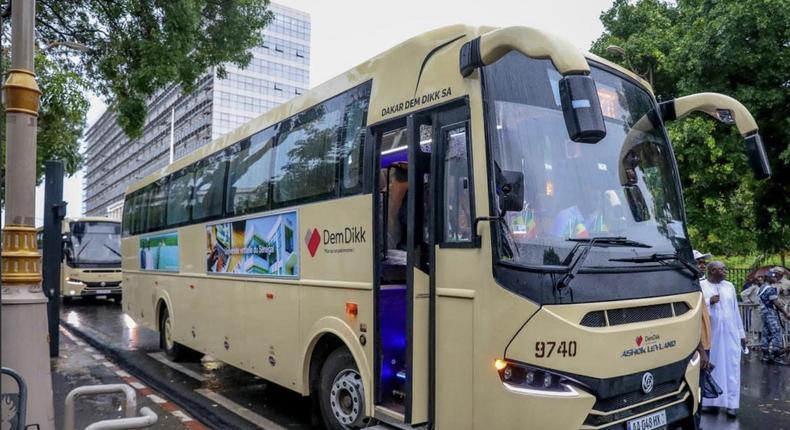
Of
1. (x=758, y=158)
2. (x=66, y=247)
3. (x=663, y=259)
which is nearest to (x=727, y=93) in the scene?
(x=758, y=158)

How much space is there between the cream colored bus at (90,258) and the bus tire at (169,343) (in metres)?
12.0

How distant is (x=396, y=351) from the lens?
5.27 m

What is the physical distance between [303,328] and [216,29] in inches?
384

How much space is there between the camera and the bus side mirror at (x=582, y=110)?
333cm

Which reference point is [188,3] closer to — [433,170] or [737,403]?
[433,170]

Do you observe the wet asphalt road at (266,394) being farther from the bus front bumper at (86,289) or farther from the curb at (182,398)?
the bus front bumper at (86,289)

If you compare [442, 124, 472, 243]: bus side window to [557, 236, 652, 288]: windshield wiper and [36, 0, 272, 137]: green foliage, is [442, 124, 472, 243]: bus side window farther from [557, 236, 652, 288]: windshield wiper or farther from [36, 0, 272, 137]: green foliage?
[36, 0, 272, 137]: green foliage

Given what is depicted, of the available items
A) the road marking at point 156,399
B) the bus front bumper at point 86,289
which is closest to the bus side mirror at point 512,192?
the road marking at point 156,399

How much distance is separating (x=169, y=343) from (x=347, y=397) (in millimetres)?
6592

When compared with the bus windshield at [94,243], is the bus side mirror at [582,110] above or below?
above

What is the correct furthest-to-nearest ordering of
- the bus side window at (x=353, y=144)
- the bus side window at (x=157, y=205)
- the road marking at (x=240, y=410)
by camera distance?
the bus side window at (x=157, y=205), the road marking at (x=240, y=410), the bus side window at (x=353, y=144)

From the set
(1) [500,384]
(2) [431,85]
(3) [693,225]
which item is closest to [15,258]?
(2) [431,85]

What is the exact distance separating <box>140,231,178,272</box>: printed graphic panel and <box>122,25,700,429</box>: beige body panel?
273 centimetres

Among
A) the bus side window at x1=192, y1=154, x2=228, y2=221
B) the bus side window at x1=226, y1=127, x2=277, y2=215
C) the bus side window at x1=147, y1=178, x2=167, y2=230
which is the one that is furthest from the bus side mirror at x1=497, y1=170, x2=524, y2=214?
the bus side window at x1=147, y1=178, x2=167, y2=230
